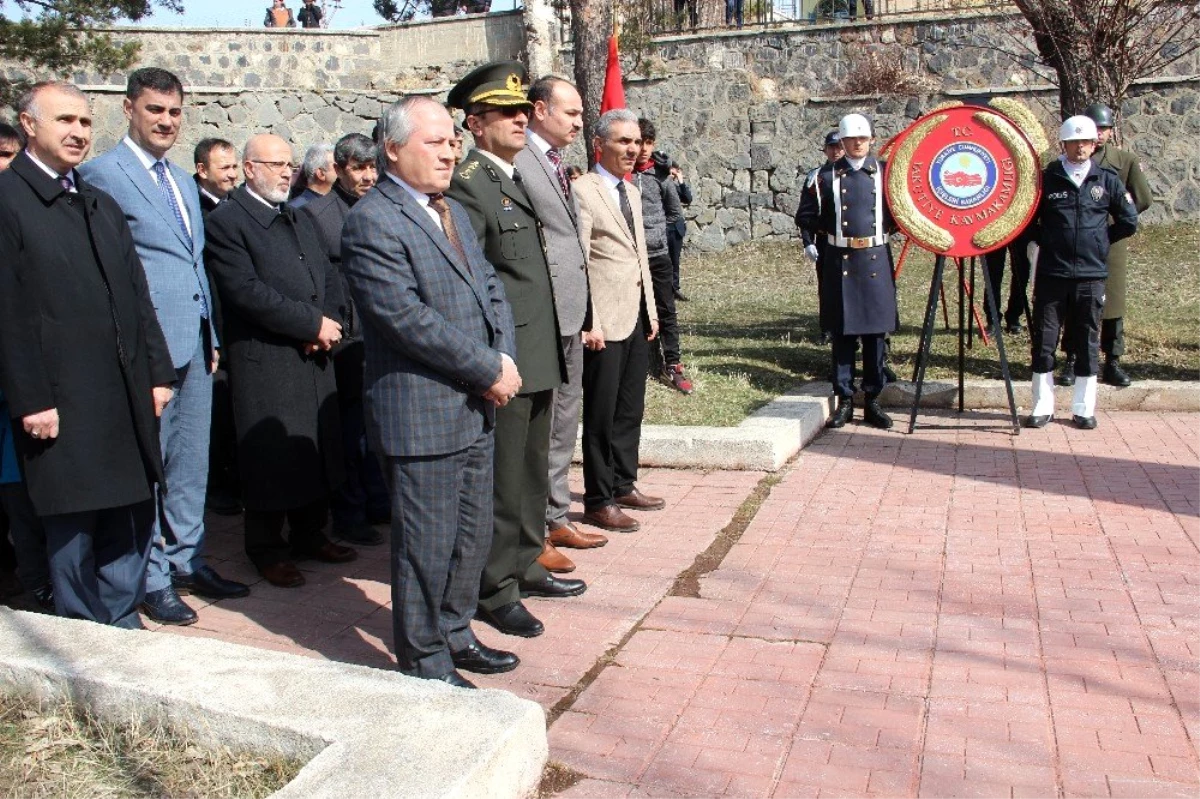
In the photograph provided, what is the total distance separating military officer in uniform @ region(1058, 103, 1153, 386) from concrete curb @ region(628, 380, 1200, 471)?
0.22 metres

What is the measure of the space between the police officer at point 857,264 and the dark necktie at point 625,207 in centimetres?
250

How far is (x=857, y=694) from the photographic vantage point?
3701 mm

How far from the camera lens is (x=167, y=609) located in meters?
4.52

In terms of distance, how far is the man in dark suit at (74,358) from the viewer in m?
3.73

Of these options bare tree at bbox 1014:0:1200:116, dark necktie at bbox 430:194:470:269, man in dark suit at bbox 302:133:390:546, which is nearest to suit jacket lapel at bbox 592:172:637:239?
man in dark suit at bbox 302:133:390:546

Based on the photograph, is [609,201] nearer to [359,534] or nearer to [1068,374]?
[359,534]

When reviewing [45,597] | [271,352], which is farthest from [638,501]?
[45,597]

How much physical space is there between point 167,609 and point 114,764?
1.51m

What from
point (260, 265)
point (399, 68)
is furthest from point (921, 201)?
point (399, 68)

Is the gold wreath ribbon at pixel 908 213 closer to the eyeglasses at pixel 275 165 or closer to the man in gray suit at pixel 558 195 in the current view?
the man in gray suit at pixel 558 195

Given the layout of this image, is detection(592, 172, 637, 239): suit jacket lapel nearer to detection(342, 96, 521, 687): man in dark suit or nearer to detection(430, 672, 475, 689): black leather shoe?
detection(342, 96, 521, 687): man in dark suit

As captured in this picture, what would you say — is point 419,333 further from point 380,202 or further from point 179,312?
point 179,312

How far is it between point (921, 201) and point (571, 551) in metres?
3.56

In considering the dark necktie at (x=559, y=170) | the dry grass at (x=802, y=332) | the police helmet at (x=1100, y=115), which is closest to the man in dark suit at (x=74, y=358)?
the dark necktie at (x=559, y=170)
